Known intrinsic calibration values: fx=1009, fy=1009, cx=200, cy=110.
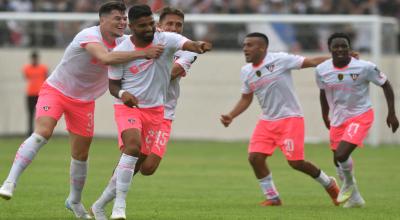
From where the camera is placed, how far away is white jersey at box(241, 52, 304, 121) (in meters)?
14.9

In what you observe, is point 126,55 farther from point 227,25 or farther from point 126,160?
point 227,25

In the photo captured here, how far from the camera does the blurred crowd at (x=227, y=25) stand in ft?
101

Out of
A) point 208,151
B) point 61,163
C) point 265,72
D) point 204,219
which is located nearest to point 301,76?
point 208,151

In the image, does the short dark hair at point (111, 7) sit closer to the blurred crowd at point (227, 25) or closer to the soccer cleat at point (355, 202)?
the soccer cleat at point (355, 202)

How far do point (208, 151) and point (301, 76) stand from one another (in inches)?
194

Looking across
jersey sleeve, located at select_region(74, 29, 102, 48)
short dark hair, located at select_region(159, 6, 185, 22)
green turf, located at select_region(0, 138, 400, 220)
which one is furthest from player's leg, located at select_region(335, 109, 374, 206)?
jersey sleeve, located at select_region(74, 29, 102, 48)

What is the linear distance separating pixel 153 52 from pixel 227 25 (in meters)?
20.1

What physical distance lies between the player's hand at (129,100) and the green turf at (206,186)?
176 centimetres

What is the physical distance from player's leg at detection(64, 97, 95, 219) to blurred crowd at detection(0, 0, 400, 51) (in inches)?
720

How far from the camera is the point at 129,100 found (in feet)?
Result: 36.4

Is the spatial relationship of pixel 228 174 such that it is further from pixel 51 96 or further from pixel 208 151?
pixel 51 96

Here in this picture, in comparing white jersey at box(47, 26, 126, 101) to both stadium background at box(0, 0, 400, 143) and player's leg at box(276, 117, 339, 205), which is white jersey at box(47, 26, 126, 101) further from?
stadium background at box(0, 0, 400, 143)

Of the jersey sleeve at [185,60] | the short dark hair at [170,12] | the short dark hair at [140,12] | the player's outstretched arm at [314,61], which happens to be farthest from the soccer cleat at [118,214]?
the player's outstretched arm at [314,61]

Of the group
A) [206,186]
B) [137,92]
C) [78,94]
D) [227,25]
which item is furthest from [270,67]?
[227,25]
